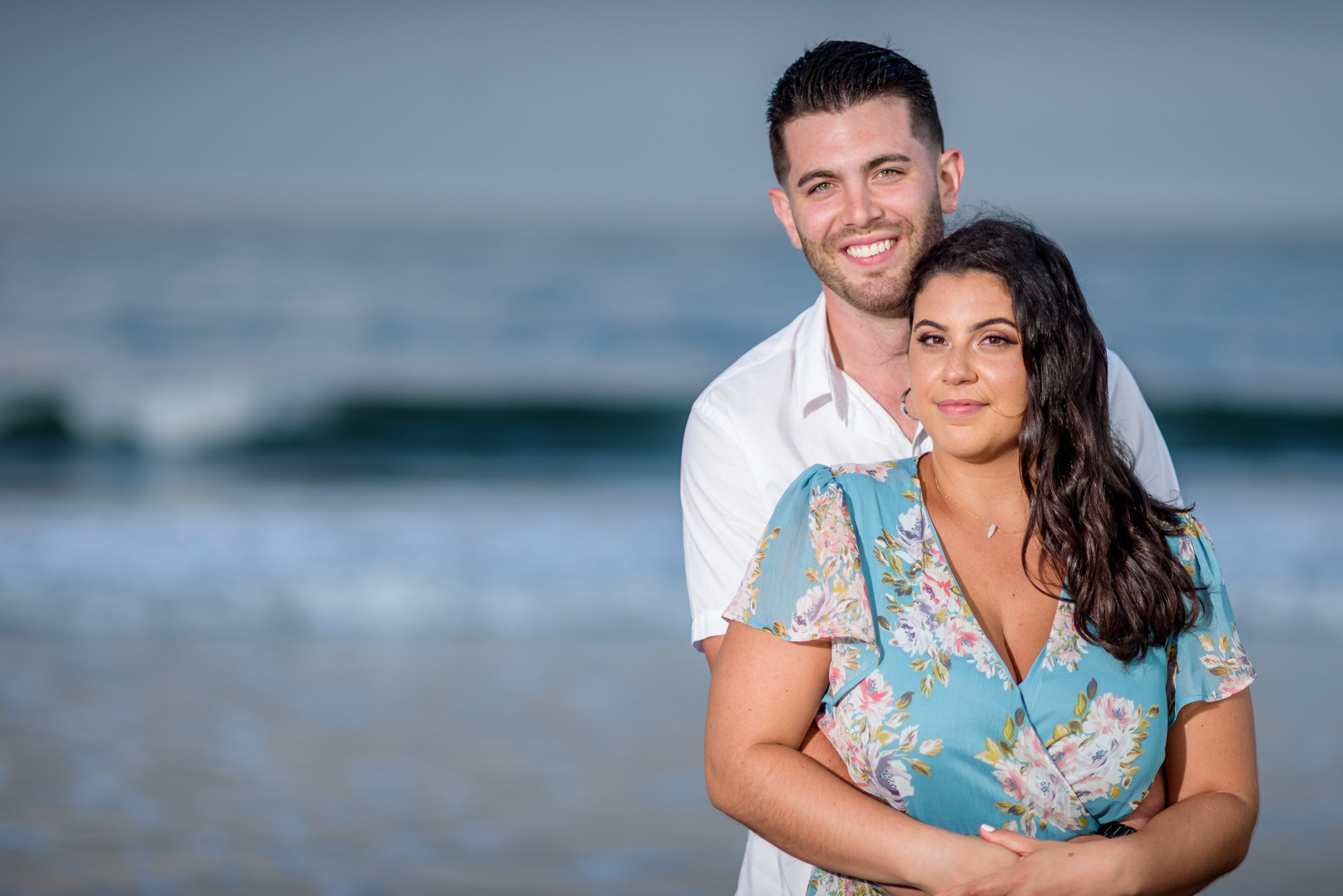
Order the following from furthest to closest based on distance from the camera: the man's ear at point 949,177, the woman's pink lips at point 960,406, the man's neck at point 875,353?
1. the man's ear at point 949,177
2. the man's neck at point 875,353
3. the woman's pink lips at point 960,406

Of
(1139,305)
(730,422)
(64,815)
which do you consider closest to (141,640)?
(64,815)


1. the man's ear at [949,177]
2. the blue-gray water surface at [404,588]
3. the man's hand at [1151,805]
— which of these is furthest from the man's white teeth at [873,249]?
the blue-gray water surface at [404,588]

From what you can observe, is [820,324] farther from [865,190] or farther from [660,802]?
[660,802]

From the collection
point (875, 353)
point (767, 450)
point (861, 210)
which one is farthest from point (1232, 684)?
point (861, 210)

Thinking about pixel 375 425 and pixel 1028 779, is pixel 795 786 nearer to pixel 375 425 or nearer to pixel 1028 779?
pixel 1028 779

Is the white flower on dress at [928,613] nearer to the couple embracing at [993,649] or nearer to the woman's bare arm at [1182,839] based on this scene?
the couple embracing at [993,649]

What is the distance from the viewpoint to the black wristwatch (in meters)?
1.82

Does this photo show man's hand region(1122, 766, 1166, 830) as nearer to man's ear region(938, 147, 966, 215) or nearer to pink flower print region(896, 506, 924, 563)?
pink flower print region(896, 506, 924, 563)

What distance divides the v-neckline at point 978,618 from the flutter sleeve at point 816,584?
124 mm

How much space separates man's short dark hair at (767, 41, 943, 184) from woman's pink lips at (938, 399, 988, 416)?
0.87 m

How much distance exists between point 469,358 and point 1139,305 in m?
10.4

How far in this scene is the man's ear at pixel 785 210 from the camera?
8.82ft

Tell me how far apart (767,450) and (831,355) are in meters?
0.28

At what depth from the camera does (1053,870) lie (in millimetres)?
1668
